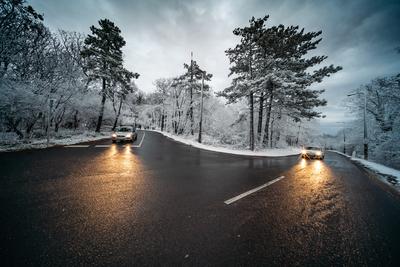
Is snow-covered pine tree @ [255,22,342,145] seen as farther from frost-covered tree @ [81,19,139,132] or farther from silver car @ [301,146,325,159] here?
frost-covered tree @ [81,19,139,132]

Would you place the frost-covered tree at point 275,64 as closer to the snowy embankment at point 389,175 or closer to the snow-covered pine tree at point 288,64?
the snow-covered pine tree at point 288,64

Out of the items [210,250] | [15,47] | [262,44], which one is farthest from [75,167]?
[262,44]

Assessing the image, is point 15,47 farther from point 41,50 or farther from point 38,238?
point 38,238

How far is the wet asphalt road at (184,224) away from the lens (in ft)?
7.33

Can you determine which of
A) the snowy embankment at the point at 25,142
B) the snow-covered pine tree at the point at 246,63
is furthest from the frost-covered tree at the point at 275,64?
the snowy embankment at the point at 25,142

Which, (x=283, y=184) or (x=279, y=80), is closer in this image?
(x=283, y=184)

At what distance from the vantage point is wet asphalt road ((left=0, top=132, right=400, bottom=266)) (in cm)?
223

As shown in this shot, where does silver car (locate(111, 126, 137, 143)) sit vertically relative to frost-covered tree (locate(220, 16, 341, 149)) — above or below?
below

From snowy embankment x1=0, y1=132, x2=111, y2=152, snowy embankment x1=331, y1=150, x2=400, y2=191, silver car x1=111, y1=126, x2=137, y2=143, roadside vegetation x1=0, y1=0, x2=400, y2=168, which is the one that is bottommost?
snowy embankment x1=331, y1=150, x2=400, y2=191

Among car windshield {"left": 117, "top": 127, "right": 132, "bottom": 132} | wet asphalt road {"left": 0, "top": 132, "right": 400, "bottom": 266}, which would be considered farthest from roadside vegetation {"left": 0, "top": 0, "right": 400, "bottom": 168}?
wet asphalt road {"left": 0, "top": 132, "right": 400, "bottom": 266}

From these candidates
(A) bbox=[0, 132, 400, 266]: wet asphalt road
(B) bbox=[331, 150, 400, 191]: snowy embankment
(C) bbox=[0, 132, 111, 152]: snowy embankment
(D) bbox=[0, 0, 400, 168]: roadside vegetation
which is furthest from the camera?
(D) bbox=[0, 0, 400, 168]: roadside vegetation

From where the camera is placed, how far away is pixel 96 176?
19.0 ft

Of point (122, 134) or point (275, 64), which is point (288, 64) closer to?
point (275, 64)

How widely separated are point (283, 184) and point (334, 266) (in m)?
4.12
